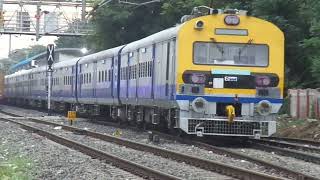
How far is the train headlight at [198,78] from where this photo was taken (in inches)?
640

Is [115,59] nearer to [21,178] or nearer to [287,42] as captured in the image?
[287,42]

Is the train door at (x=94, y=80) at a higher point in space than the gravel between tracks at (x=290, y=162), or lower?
higher

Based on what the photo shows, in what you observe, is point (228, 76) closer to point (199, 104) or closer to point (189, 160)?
point (199, 104)

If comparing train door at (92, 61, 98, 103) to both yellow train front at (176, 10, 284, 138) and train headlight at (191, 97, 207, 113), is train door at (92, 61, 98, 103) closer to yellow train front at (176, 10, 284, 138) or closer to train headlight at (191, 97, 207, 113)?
yellow train front at (176, 10, 284, 138)

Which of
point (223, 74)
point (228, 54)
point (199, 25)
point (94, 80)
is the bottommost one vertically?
point (223, 74)

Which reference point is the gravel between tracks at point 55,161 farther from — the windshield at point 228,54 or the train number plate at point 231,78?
the train number plate at point 231,78

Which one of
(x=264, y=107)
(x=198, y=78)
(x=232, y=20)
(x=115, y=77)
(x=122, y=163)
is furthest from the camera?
(x=115, y=77)

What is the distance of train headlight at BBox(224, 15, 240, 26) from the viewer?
16734mm

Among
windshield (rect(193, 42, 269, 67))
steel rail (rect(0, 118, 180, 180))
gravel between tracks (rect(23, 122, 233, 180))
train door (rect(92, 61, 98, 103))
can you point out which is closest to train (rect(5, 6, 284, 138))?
windshield (rect(193, 42, 269, 67))

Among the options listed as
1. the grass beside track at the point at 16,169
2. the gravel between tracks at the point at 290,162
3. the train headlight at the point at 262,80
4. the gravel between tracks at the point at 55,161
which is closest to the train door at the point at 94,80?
the gravel between tracks at the point at 55,161

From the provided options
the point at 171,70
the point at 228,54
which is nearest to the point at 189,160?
the point at 228,54

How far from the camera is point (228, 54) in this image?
1655cm

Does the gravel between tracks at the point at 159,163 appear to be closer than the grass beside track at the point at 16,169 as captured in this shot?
No

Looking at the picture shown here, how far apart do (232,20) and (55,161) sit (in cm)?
602
